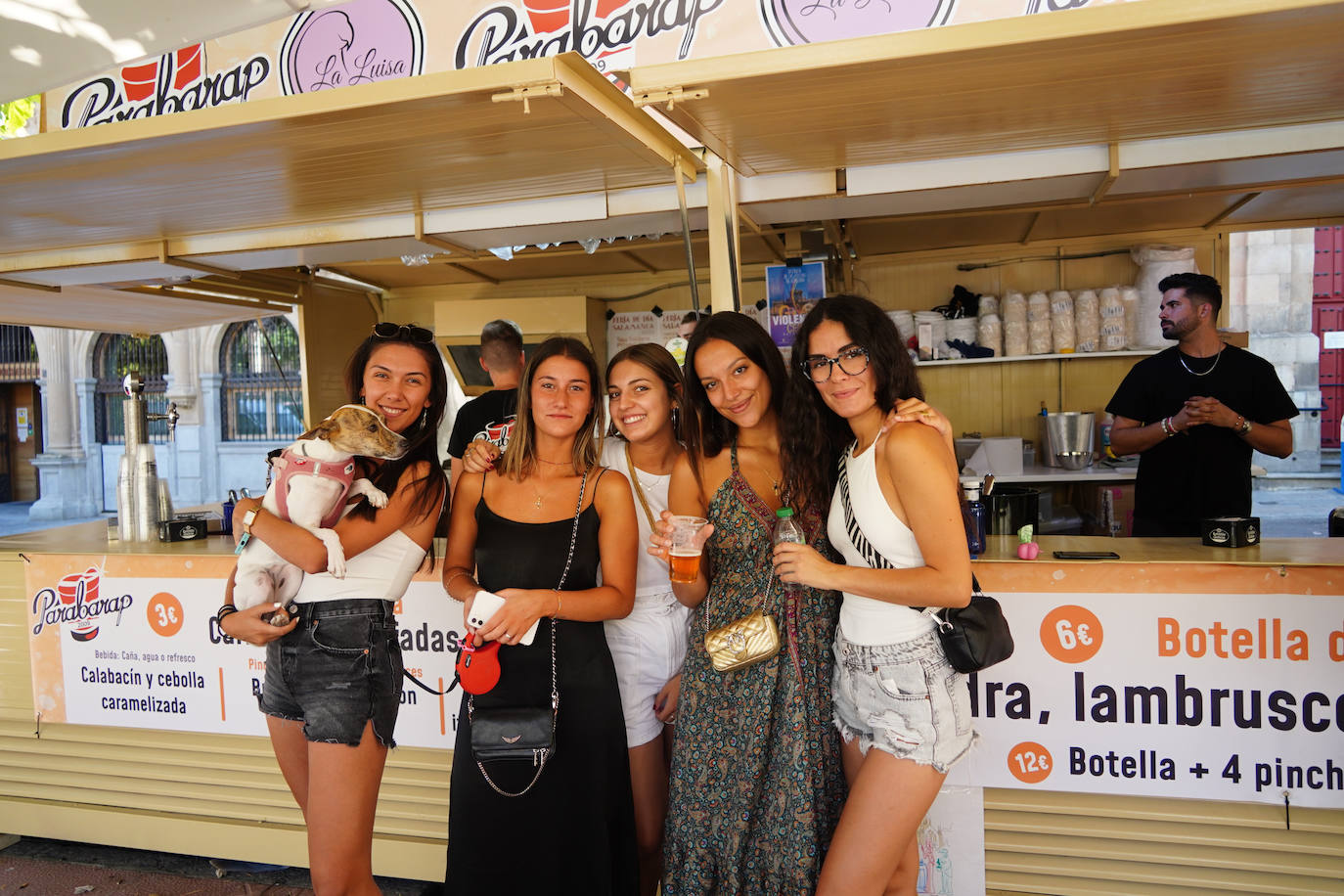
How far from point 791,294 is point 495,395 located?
183cm

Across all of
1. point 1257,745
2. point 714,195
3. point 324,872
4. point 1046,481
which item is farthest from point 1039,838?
point 1046,481

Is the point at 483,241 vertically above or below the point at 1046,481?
above

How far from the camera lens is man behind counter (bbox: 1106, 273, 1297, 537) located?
344cm

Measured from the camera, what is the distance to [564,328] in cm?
683

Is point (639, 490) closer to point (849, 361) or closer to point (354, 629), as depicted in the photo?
point (849, 361)

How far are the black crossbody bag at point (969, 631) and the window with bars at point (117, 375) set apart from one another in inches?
687

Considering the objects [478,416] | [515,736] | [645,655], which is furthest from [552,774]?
[478,416]

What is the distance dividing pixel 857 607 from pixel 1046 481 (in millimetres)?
4302

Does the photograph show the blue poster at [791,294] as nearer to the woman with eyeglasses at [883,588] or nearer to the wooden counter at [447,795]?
the wooden counter at [447,795]

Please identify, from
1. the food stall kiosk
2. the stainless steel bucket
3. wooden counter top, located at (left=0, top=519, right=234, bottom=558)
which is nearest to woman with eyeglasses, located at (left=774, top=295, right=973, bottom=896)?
the food stall kiosk

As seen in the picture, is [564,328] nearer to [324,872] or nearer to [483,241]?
A: [483,241]

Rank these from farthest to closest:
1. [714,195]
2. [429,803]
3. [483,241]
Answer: [483,241], [429,803], [714,195]

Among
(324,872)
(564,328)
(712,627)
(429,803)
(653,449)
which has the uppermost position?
(564,328)

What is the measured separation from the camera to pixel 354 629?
2092 millimetres
